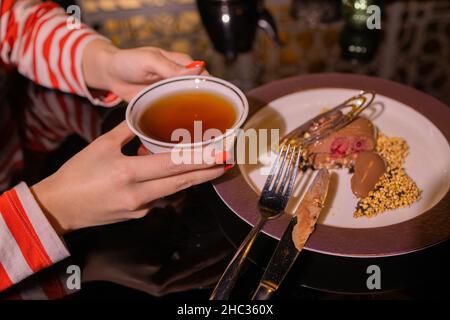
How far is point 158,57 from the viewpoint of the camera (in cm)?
84

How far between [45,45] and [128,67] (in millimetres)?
315

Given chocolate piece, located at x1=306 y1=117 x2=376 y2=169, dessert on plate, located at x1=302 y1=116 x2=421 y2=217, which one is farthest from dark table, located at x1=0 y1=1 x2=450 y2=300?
chocolate piece, located at x1=306 y1=117 x2=376 y2=169

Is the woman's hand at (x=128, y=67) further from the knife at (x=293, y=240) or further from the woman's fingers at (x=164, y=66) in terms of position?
the knife at (x=293, y=240)

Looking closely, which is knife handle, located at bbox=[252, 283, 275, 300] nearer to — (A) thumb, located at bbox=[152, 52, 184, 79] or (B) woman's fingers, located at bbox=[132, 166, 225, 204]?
(B) woman's fingers, located at bbox=[132, 166, 225, 204]

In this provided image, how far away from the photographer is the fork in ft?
2.01

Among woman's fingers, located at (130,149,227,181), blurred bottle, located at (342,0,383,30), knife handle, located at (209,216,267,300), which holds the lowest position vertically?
knife handle, located at (209,216,267,300)

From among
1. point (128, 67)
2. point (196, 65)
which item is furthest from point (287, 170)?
point (128, 67)

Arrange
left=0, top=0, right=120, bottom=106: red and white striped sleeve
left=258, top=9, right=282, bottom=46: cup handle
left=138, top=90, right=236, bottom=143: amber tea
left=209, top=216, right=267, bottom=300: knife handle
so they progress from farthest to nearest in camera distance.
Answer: left=258, top=9, right=282, bottom=46: cup handle → left=0, top=0, right=120, bottom=106: red and white striped sleeve → left=138, top=90, right=236, bottom=143: amber tea → left=209, top=216, right=267, bottom=300: knife handle

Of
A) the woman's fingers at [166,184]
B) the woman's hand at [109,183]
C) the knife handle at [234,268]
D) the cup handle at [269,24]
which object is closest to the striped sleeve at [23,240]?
the woman's hand at [109,183]

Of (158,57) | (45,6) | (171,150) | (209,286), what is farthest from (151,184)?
(45,6)

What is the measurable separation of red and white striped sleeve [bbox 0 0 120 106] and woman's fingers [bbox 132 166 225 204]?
387 millimetres

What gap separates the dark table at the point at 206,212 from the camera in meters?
0.67

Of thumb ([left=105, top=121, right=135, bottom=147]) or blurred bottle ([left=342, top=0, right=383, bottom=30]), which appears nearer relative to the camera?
thumb ([left=105, top=121, right=135, bottom=147])
